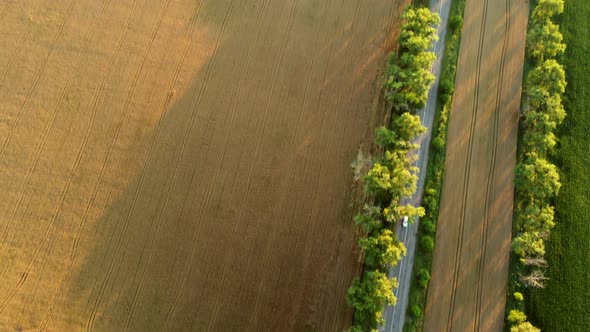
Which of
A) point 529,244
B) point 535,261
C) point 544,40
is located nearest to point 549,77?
point 544,40

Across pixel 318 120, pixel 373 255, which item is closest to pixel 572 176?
pixel 373 255

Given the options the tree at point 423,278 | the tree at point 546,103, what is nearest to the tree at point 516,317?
the tree at point 423,278

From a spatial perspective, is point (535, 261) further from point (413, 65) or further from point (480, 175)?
point (413, 65)

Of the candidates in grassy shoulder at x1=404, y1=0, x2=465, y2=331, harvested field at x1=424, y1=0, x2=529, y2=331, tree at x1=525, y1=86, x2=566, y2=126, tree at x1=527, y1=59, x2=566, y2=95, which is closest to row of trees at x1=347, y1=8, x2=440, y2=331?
grassy shoulder at x1=404, y1=0, x2=465, y2=331

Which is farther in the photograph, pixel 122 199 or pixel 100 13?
pixel 100 13

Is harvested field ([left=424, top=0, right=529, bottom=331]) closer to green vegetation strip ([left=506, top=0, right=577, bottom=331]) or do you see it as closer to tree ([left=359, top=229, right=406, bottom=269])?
green vegetation strip ([left=506, top=0, right=577, bottom=331])

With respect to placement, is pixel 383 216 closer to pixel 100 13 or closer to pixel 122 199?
pixel 122 199

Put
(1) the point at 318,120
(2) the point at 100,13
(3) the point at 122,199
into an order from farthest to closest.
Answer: (2) the point at 100,13, (1) the point at 318,120, (3) the point at 122,199
